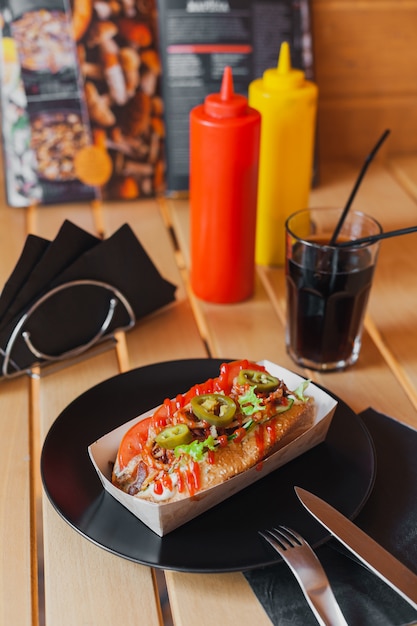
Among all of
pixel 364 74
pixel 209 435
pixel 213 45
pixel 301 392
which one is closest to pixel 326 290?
pixel 301 392

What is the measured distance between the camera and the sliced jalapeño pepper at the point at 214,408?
85 cm

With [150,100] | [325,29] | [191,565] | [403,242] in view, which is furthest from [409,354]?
[325,29]

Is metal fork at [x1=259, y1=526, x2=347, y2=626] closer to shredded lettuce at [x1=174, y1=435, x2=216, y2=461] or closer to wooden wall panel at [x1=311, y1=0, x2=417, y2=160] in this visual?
shredded lettuce at [x1=174, y1=435, x2=216, y2=461]

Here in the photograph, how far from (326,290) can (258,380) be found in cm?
21

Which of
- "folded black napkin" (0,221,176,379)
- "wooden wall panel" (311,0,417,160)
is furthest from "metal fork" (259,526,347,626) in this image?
"wooden wall panel" (311,0,417,160)

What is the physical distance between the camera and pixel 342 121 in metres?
1.80

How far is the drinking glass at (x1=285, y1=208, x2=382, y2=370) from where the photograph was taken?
3.46 ft

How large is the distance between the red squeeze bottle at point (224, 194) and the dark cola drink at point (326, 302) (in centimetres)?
15

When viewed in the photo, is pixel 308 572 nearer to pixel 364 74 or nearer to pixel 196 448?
→ pixel 196 448

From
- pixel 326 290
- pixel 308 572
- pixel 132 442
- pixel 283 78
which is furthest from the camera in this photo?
pixel 283 78

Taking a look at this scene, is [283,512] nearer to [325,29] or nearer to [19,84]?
[19,84]

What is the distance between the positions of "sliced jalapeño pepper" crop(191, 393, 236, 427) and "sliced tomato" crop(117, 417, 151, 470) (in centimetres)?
7

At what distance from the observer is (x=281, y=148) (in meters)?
1.33

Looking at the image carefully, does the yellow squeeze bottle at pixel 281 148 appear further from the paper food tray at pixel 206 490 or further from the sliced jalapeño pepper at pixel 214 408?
the sliced jalapeño pepper at pixel 214 408
